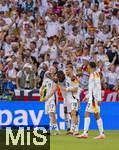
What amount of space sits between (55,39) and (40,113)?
4296mm

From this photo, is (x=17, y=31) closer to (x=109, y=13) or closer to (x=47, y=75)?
(x=109, y=13)

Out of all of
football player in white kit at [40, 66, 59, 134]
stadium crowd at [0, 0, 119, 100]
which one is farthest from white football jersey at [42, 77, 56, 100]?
stadium crowd at [0, 0, 119, 100]

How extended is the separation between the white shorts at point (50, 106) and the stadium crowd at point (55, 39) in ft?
10.3

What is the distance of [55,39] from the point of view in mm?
27359

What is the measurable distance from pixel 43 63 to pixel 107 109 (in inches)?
136

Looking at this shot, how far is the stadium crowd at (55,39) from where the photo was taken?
26.1 meters

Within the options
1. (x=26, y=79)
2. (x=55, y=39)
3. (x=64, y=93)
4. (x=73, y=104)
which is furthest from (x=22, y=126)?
(x=55, y=39)

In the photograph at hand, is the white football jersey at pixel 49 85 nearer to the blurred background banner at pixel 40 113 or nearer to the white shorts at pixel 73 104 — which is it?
the white shorts at pixel 73 104

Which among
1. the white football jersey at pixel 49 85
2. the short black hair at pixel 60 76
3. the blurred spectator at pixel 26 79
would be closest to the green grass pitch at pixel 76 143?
the white football jersey at pixel 49 85

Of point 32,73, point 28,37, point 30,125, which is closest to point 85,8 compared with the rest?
point 28,37

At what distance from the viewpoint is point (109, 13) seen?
28984 millimetres

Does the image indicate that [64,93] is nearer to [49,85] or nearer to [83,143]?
[49,85]

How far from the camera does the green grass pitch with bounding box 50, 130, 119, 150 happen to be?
1805 cm

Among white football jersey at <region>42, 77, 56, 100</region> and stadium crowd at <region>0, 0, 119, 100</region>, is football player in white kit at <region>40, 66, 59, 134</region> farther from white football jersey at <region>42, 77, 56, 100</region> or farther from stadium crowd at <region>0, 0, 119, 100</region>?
stadium crowd at <region>0, 0, 119, 100</region>
